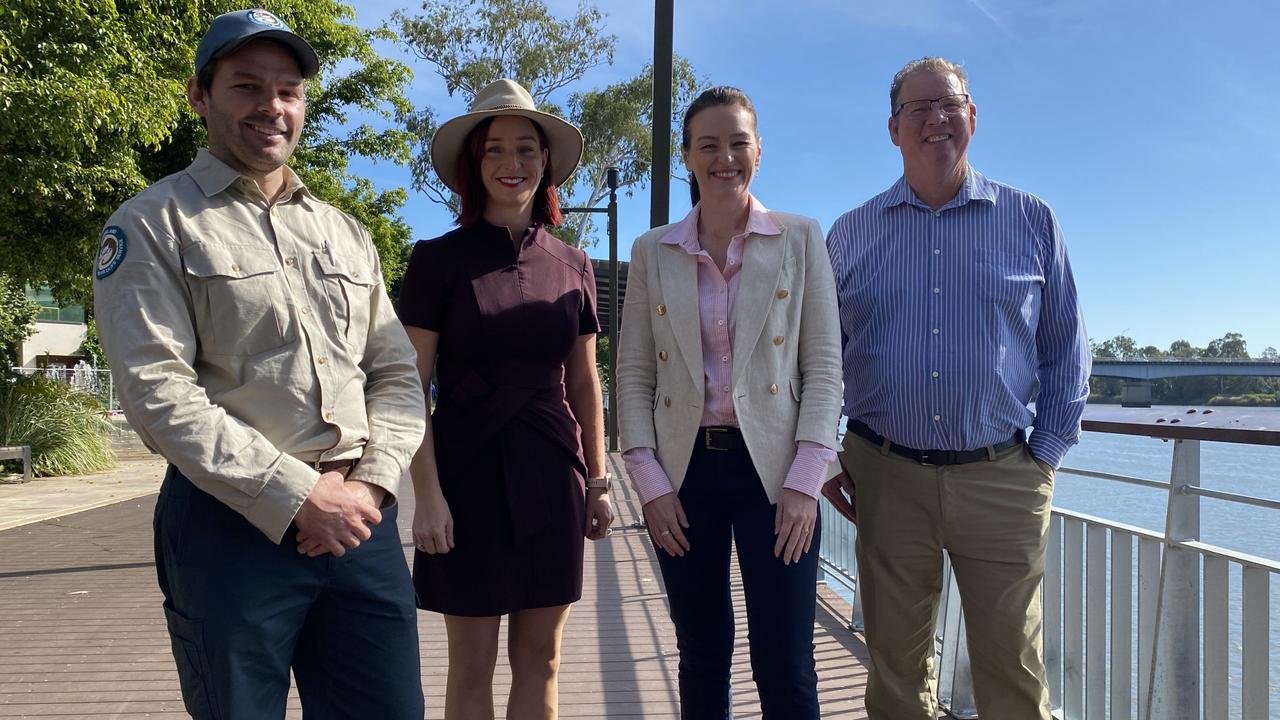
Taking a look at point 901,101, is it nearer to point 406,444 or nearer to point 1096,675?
point 406,444

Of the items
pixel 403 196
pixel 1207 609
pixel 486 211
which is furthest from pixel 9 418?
pixel 1207 609

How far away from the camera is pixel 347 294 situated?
2131 millimetres

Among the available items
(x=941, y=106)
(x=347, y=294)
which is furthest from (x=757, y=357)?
(x=347, y=294)

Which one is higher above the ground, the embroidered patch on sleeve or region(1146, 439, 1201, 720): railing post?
the embroidered patch on sleeve

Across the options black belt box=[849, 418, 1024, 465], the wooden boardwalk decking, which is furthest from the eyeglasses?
the wooden boardwalk decking

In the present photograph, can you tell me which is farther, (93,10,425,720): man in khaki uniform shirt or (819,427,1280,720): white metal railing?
(819,427,1280,720): white metal railing

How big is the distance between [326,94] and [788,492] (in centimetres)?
1943

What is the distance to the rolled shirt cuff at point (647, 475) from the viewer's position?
2488mm

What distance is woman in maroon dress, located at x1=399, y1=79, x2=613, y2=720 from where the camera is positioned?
2543 mm

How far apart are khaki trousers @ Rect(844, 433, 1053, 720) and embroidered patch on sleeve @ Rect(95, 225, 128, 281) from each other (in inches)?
75.9

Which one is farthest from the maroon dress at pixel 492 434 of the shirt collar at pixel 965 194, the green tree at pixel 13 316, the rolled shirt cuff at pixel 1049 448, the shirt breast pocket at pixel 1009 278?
the green tree at pixel 13 316

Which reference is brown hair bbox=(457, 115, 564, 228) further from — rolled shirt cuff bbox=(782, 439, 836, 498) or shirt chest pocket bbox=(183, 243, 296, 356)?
rolled shirt cuff bbox=(782, 439, 836, 498)

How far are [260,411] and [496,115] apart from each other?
43.4 inches

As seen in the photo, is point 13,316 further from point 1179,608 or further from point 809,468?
point 1179,608
